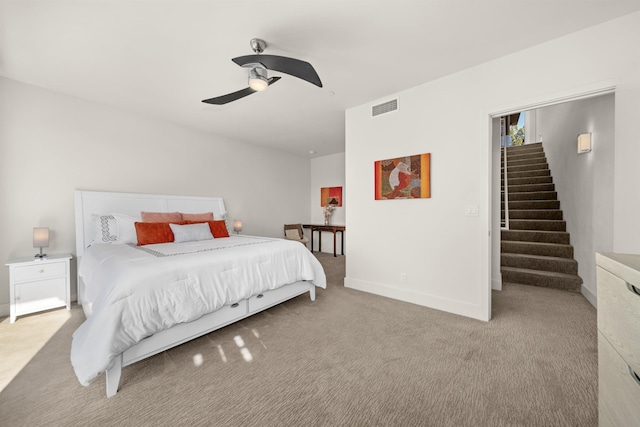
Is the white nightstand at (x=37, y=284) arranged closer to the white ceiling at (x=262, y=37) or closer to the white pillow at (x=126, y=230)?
the white pillow at (x=126, y=230)

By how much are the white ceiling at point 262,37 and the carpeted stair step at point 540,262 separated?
294 centimetres

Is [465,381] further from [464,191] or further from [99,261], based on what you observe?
[99,261]

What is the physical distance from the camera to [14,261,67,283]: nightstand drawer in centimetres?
254

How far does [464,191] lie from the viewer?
8.66 ft

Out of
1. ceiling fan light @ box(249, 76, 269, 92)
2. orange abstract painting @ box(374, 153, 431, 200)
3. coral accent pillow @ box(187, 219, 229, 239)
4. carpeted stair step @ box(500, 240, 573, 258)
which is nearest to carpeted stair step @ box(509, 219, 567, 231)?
carpeted stair step @ box(500, 240, 573, 258)

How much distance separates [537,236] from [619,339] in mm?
4178

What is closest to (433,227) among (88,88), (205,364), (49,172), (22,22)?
(205,364)

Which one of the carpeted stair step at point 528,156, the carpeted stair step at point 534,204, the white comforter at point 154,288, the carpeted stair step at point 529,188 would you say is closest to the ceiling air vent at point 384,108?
the white comforter at point 154,288

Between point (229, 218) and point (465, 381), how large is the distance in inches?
172

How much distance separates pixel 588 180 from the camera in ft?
10.3

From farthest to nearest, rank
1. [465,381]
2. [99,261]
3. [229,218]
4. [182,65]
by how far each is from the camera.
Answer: [229,218], [182,65], [99,261], [465,381]

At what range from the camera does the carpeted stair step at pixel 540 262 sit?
345 cm

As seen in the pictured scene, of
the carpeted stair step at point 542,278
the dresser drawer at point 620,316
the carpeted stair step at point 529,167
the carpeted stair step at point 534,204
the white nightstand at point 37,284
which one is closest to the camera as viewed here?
the dresser drawer at point 620,316

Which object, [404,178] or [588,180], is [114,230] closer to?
[404,178]
